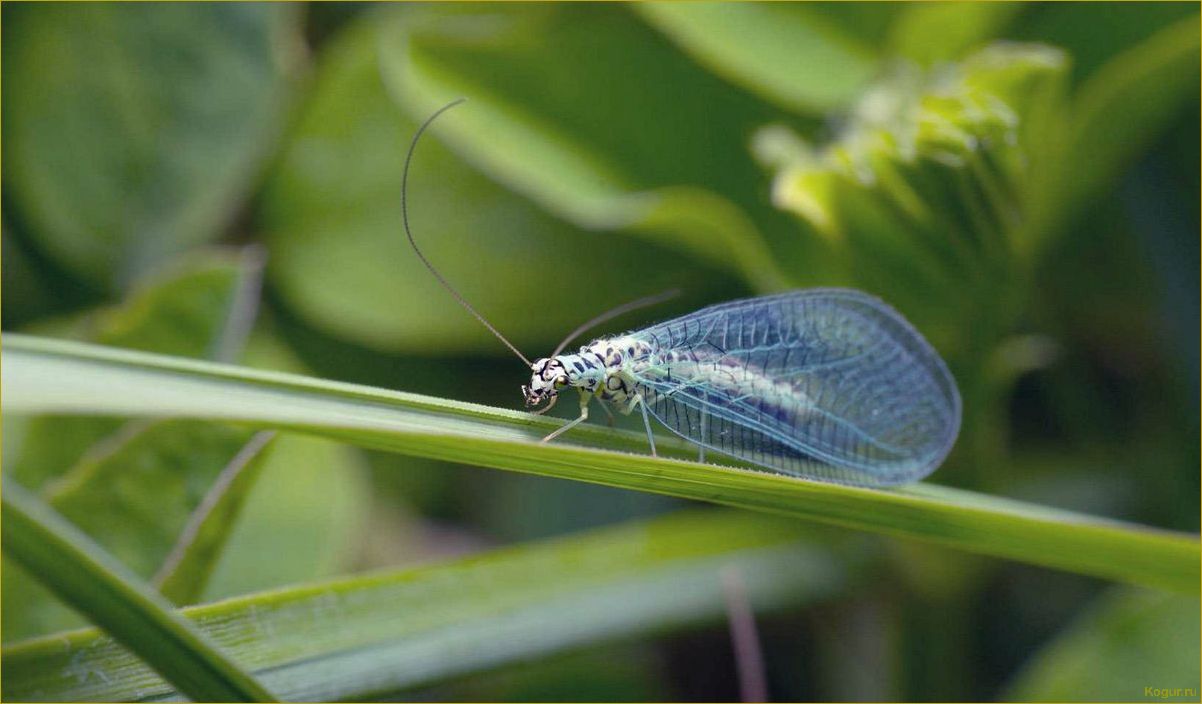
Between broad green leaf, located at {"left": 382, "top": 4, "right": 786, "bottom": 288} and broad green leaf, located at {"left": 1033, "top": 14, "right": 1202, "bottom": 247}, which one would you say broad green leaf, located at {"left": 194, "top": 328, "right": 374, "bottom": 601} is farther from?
broad green leaf, located at {"left": 1033, "top": 14, "right": 1202, "bottom": 247}

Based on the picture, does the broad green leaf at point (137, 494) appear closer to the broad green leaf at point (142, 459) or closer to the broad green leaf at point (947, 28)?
the broad green leaf at point (142, 459)

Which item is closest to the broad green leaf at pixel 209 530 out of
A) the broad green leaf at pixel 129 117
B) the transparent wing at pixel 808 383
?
the transparent wing at pixel 808 383

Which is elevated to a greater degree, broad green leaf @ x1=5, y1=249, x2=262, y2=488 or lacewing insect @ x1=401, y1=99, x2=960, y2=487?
lacewing insect @ x1=401, y1=99, x2=960, y2=487

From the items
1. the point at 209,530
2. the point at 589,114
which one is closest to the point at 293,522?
the point at 209,530

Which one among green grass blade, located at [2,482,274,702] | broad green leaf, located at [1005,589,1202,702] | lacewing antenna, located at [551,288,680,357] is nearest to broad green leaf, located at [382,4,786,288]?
lacewing antenna, located at [551,288,680,357]

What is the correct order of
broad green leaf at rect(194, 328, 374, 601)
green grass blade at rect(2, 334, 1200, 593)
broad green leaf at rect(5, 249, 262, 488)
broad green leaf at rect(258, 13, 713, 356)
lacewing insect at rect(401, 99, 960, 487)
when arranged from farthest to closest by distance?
1. broad green leaf at rect(258, 13, 713, 356)
2. lacewing insect at rect(401, 99, 960, 487)
3. broad green leaf at rect(194, 328, 374, 601)
4. broad green leaf at rect(5, 249, 262, 488)
5. green grass blade at rect(2, 334, 1200, 593)

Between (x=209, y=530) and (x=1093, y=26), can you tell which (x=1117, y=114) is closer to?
(x=1093, y=26)
